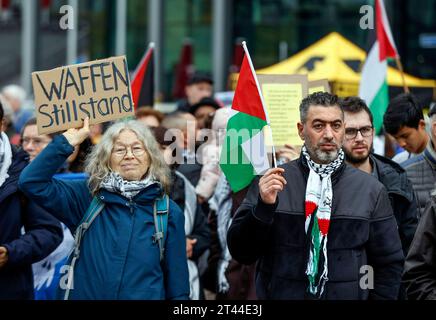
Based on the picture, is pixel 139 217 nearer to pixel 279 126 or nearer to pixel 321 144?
pixel 321 144

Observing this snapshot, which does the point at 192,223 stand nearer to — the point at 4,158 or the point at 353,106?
the point at 353,106

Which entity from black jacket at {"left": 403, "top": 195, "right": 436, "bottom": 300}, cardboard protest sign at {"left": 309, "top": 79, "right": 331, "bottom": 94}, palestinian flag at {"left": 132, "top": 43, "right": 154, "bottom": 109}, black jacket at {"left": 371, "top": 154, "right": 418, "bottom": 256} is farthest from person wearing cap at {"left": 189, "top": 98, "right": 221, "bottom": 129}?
black jacket at {"left": 403, "top": 195, "right": 436, "bottom": 300}

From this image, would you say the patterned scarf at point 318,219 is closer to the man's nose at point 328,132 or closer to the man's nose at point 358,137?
the man's nose at point 328,132

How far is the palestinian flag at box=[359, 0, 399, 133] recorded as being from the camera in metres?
8.63

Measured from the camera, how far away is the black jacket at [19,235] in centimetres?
599

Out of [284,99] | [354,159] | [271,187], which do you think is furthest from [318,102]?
[284,99]

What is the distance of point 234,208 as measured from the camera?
6.95 m

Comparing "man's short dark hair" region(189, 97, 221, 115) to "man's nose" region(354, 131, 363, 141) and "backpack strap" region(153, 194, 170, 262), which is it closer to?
"man's nose" region(354, 131, 363, 141)

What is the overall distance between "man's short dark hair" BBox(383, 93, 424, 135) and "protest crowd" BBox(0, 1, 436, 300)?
64 centimetres

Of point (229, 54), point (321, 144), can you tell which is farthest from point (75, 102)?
point (229, 54)

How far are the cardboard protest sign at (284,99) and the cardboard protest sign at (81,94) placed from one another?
4.20 ft

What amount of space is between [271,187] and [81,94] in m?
1.37

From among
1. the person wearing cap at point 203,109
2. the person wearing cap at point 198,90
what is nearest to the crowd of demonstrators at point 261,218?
the person wearing cap at point 203,109

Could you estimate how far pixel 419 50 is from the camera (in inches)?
831
